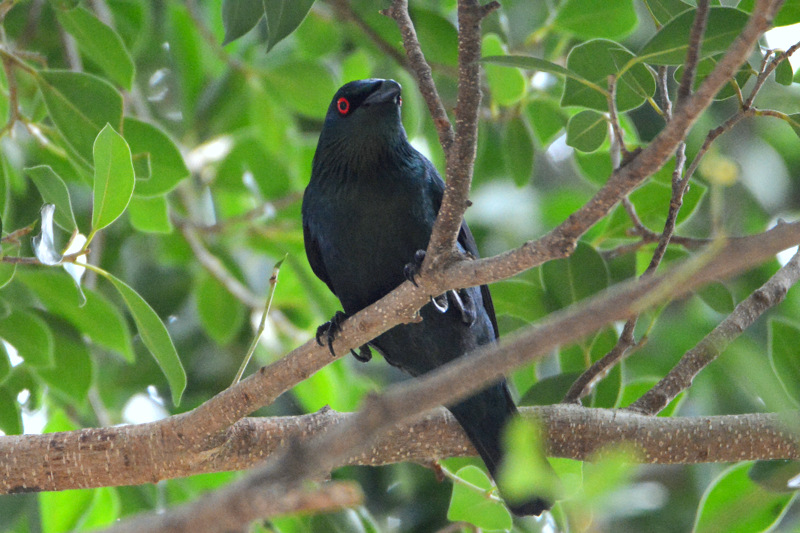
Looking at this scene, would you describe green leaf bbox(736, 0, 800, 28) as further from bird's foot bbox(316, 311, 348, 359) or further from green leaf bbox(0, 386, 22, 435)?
green leaf bbox(0, 386, 22, 435)

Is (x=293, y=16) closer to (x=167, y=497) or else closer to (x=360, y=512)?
(x=360, y=512)

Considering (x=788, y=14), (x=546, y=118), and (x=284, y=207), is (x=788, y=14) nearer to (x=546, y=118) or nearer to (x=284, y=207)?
(x=546, y=118)

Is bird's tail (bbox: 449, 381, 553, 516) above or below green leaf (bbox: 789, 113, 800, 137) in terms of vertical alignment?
below

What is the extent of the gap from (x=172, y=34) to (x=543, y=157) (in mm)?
3062

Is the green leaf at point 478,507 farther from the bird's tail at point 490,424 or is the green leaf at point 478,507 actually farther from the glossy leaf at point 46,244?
the glossy leaf at point 46,244

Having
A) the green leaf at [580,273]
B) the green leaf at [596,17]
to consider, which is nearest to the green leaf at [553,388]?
the green leaf at [580,273]

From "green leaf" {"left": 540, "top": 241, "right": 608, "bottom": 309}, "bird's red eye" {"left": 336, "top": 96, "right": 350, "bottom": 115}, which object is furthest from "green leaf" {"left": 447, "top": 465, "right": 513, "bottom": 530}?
"bird's red eye" {"left": 336, "top": 96, "right": 350, "bottom": 115}

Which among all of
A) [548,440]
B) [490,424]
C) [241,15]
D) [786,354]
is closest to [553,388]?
[490,424]

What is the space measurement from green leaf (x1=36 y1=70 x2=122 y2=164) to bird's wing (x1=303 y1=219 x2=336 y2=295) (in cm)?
93

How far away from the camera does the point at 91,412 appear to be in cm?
363

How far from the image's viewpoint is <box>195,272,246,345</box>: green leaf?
13.0ft

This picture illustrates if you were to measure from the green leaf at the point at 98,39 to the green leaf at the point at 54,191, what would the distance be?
2.36ft

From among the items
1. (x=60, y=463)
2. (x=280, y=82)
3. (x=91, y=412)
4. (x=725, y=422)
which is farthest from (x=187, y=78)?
(x=725, y=422)

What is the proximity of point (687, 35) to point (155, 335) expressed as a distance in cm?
155
